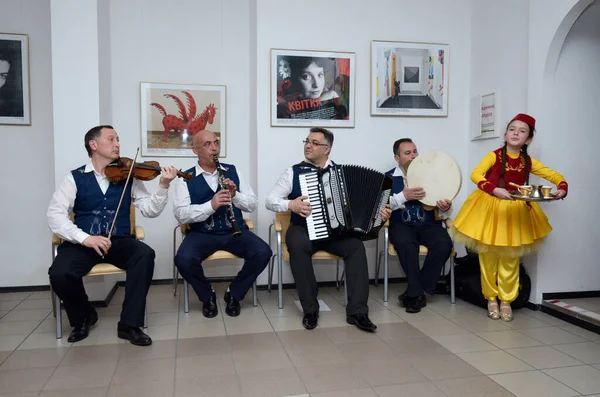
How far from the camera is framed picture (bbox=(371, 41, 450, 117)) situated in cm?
427

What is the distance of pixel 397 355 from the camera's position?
8.56 ft

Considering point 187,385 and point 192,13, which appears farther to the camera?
point 192,13

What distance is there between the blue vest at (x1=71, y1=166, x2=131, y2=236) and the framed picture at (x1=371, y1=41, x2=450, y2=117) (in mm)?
2391

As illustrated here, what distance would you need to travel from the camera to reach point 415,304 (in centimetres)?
346

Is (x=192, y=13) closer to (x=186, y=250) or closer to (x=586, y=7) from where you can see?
(x=186, y=250)

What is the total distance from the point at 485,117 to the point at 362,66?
119 cm

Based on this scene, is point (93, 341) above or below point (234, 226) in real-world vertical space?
below

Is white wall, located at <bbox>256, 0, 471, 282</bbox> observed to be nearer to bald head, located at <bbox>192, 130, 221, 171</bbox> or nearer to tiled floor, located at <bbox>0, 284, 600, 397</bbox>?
bald head, located at <bbox>192, 130, 221, 171</bbox>

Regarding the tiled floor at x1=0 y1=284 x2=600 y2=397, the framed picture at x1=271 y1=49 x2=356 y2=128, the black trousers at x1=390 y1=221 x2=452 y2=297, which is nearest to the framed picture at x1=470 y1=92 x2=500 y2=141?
the black trousers at x1=390 y1=221 x2=452 y2=297

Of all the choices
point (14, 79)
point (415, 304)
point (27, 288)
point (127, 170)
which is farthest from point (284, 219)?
point (14, 79)

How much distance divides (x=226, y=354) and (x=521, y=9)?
336cm

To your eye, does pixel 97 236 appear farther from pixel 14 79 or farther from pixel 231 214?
pixel 14 79

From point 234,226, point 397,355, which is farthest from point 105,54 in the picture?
point 397,355

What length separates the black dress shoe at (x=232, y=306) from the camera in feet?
11.0
